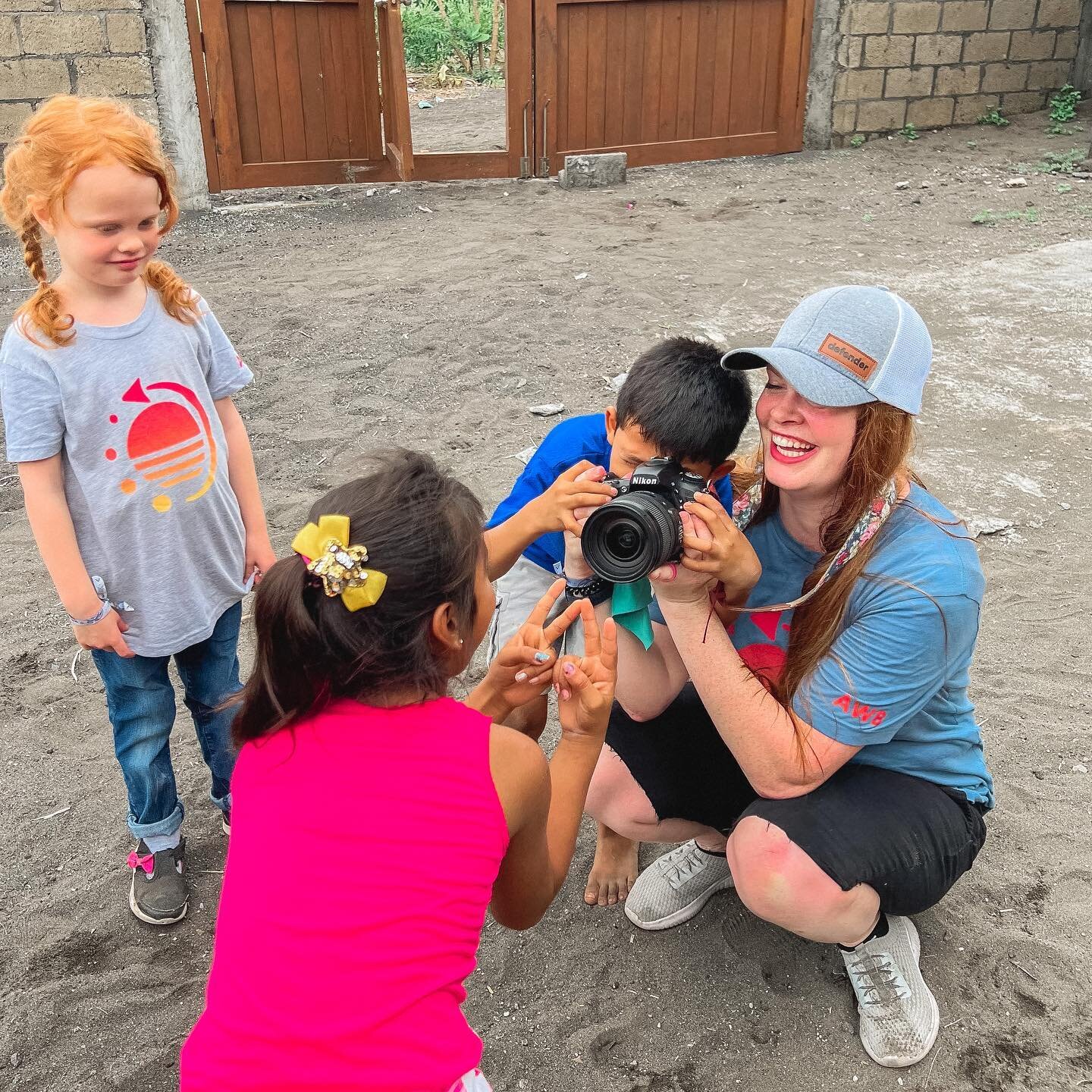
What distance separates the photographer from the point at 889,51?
8.81 meters

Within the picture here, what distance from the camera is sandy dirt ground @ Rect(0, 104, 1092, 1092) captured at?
1905mm

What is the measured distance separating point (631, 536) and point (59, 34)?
6.61 metres

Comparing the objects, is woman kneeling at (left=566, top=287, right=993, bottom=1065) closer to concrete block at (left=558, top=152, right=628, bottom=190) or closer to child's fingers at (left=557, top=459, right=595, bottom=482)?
child's fingers at (left=557, top=459, right=595, bottom=482)

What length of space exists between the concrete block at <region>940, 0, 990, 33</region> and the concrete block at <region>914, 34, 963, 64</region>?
0.08m

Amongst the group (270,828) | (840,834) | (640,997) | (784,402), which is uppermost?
(784,402)

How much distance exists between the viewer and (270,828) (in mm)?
1277

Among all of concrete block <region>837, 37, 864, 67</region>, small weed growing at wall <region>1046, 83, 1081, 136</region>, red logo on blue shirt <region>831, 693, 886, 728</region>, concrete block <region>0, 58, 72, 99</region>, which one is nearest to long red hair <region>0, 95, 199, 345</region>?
red logo on blue shirt <region>831, 693, 886, 728</region>

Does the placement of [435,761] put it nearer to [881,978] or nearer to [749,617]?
[749,617]

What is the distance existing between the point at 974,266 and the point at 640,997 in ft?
17.9

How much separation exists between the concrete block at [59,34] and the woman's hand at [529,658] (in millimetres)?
6547

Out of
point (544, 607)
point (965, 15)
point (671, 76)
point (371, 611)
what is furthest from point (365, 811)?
point (965, 15)

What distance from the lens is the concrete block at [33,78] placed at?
21.3 ft

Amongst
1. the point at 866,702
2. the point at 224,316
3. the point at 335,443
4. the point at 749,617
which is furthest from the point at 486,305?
the point at 866,702

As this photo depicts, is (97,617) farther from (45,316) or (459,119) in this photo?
(459,119)
